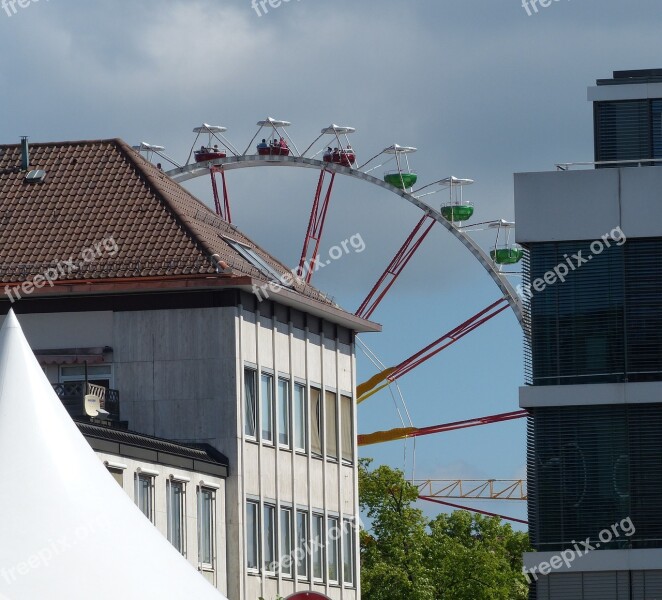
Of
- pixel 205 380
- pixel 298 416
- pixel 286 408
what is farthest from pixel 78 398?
pixel 298 416

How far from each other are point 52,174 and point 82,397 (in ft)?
33.1

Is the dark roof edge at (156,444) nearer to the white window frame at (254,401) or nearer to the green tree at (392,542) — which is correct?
the white window frame at (254,401)

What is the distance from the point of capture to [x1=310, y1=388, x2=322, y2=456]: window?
5794 centimetres

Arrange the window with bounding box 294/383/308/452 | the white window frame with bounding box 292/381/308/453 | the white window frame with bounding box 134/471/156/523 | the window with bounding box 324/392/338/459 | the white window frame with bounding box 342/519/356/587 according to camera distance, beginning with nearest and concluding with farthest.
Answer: the white window frame with bounding box 134/471/156/523
the white window frame with bounding box 292/381/308/453
the window with bounding box 294/383/308/452
the window with bounding box 324/392/338/459
the white window frame with bounding box 342/519/356/587

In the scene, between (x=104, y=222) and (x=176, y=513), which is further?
(x=104, y=222)

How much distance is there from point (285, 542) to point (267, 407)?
3.13 meters

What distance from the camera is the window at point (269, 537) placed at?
54.7 metres

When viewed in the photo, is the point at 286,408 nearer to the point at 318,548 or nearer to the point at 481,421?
the point at 318,548

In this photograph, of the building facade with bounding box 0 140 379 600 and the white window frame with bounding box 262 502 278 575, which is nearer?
the building facade with bounding box 0 140 379 600

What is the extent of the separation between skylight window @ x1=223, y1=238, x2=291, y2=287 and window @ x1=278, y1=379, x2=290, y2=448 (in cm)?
230

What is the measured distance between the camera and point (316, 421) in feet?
191

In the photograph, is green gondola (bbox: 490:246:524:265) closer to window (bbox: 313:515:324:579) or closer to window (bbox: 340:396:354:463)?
window (bbox: 340:396:354:463)

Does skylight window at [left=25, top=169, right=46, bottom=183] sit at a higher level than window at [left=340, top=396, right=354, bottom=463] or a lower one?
higher

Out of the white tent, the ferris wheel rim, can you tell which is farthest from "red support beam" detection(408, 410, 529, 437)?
the white tent
